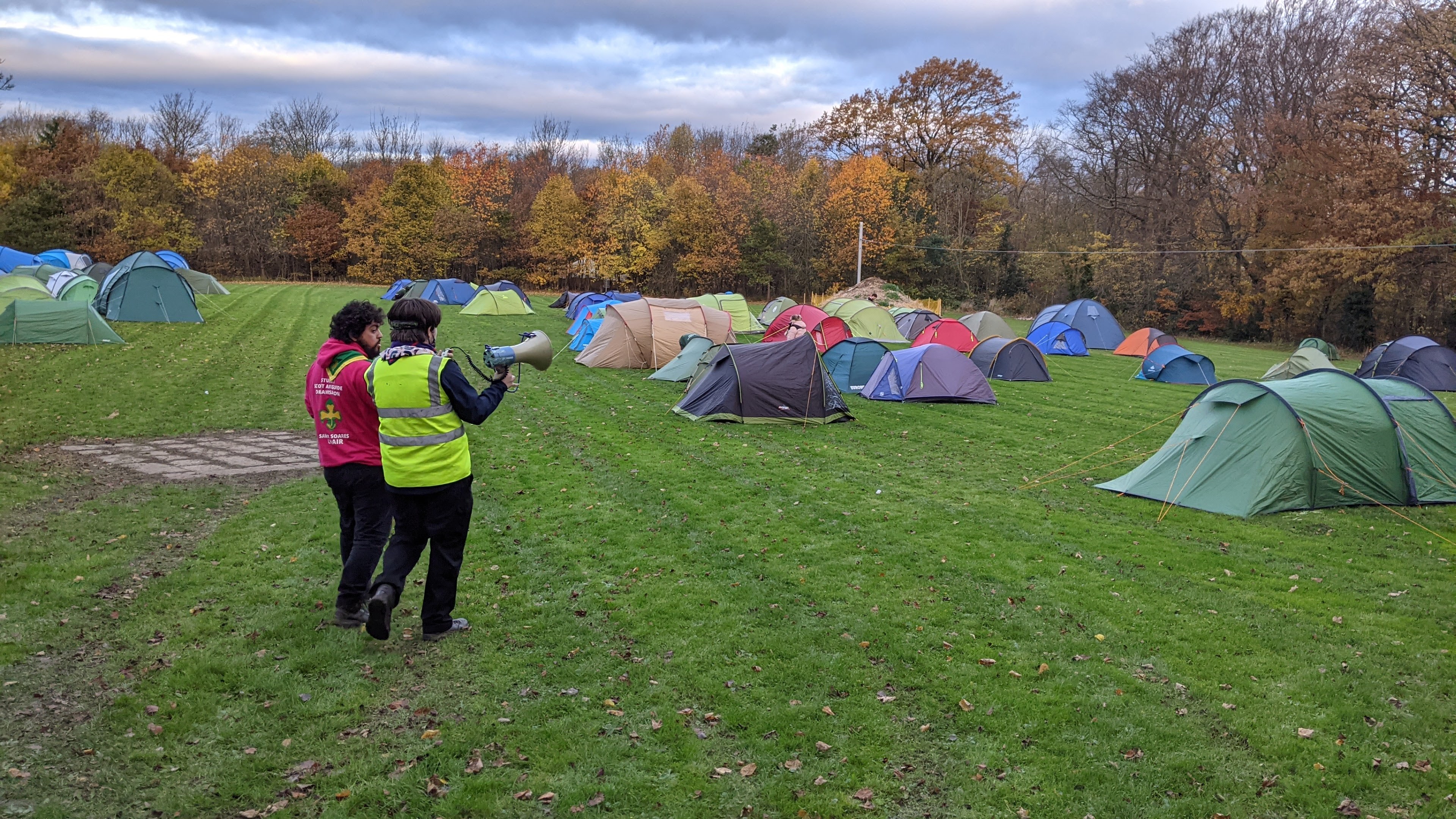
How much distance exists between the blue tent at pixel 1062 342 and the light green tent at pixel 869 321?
448 cm

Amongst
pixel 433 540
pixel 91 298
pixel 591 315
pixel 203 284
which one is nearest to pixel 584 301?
pixel 591 315

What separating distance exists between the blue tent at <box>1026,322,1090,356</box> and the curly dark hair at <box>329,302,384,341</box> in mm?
25404

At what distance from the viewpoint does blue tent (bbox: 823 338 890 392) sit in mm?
17453

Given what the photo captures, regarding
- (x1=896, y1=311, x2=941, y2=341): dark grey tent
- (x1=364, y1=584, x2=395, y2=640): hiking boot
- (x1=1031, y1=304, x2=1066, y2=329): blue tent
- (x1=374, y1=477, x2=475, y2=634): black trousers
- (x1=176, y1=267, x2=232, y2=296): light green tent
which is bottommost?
(x1=364, y1=584, x2=395, y2=640): hiking boot

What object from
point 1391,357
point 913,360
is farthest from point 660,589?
point 1391,357

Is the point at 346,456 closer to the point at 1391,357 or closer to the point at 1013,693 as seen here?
the point at 1013,693

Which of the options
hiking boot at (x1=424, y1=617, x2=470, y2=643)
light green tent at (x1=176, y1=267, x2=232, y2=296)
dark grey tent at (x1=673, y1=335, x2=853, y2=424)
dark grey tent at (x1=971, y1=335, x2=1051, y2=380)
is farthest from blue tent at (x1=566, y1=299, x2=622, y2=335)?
light green tent at (x1=176, y1=267, x2=232, y2=296)

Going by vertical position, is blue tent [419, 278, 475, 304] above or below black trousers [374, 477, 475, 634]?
above

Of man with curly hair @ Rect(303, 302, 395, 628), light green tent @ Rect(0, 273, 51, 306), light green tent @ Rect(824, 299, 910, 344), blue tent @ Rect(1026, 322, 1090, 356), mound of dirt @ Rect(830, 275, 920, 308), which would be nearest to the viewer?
man with curly hair @ Rect(303, 302, 395, 628)

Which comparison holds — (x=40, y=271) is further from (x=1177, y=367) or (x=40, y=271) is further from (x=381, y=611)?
(x=1177, y=367)

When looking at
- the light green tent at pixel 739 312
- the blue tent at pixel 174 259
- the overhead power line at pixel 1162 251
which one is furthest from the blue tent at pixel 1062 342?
the blue tent at pixel 174 259

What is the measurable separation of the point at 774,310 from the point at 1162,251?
19087 millimetres

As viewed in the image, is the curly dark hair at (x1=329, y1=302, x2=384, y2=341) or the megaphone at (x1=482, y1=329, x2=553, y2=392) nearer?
the megaphone at (x1=482, y1=329, x2=553, y2=392)

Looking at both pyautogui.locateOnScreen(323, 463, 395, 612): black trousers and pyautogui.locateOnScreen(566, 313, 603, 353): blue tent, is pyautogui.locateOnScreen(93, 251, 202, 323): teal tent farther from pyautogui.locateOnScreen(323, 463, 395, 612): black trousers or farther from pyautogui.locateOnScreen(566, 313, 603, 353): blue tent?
pyautogui.locateOnScreen(323, 463, 395, 612): black trousers
